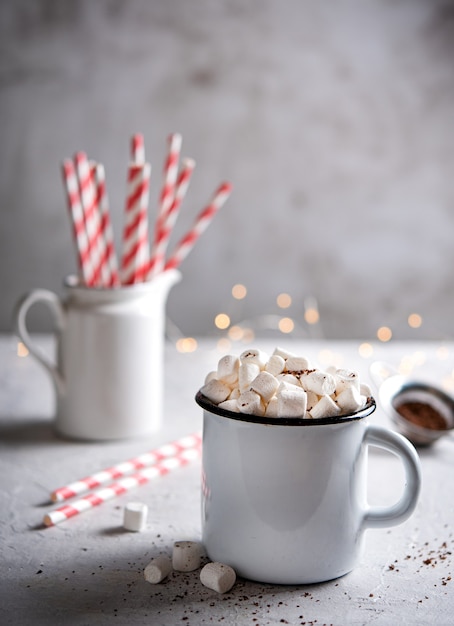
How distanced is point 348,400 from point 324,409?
26 millimetres

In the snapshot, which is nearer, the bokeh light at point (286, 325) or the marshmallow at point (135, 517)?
the marshmallow at point (135, 517)

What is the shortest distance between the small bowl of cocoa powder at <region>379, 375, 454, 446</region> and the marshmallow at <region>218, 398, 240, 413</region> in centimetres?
42

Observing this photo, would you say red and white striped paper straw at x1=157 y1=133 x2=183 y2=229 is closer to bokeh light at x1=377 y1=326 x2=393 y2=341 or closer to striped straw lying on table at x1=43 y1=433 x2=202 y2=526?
striped straw lying on table at x1=43 y1=433 x2=202 y2=526

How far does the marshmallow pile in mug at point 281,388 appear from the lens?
0.76m

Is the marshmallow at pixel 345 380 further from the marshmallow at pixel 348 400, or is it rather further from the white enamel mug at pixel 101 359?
the white enamel mug at pixel 101 359

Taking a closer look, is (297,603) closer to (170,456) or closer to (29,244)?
(170,456)

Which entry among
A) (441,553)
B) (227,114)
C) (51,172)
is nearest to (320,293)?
(227,114)

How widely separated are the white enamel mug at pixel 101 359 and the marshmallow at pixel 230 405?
397 millimetres

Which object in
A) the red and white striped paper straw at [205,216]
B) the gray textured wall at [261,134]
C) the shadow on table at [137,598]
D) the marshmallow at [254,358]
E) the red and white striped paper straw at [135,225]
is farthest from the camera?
the gray textured wall at [261,134]

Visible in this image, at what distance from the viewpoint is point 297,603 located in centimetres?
75

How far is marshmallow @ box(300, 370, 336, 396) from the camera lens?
779mm

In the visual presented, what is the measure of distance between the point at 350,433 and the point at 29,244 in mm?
1462

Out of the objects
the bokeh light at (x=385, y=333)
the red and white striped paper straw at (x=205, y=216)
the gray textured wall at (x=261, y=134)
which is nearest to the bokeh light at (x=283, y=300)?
the gray textured wall at (x=261, y=134)

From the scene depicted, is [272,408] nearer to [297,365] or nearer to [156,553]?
[297,365]
